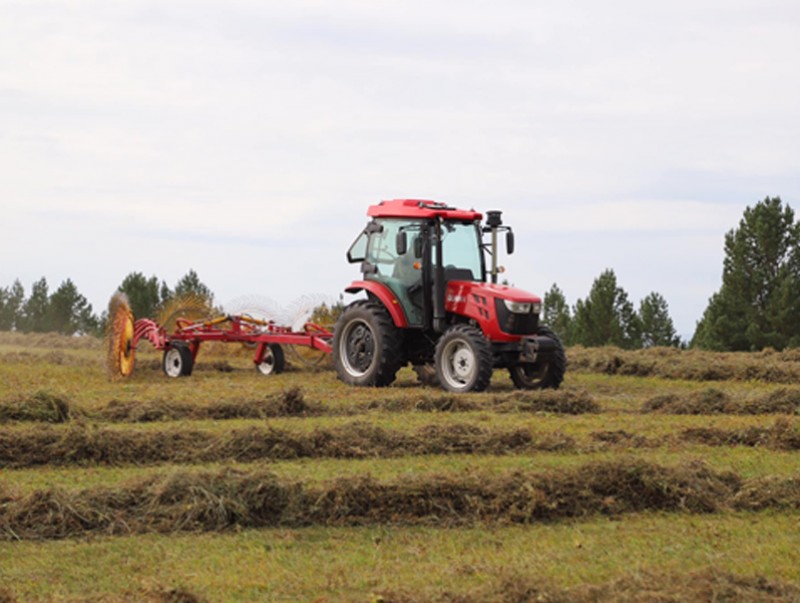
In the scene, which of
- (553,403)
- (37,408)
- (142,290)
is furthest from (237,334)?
(142,290)

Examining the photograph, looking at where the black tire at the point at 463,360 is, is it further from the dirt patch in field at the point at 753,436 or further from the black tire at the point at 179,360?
the black tire at the point at 179,360

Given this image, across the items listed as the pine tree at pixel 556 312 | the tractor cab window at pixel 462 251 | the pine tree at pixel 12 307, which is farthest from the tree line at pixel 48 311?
the tractor cab window at pixel 462 251

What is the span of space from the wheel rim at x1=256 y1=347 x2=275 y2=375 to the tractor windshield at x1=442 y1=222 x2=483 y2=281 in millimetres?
4434

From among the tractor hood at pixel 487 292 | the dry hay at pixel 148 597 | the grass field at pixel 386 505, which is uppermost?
the tractor hood at pixel 487 292

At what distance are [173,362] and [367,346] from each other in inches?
139

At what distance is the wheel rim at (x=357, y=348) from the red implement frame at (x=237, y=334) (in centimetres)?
57

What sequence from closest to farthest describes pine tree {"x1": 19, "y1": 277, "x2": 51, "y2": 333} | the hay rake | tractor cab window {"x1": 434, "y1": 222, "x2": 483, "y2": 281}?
tractor cab window {"x1": 434, "y1": 222, "x2": 483, "y2": 281}, the hay rake, pine tree {"x1": 19, "y1": 277, "x2": 51, "y2": 333}

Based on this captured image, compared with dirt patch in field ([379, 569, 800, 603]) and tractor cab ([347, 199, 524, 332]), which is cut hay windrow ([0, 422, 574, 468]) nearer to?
dirt patch in field ([379, 569, 800, 603])

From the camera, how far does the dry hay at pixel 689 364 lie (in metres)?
18.2

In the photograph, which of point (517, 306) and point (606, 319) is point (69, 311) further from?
point (517, 306)

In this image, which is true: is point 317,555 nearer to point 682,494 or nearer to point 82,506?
point 82,506

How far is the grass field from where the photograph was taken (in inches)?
238

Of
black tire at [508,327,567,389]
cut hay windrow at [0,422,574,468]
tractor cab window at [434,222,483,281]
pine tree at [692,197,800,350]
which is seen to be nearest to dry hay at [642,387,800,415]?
black tire at [508,327,567,389]

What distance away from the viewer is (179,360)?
18.5m
